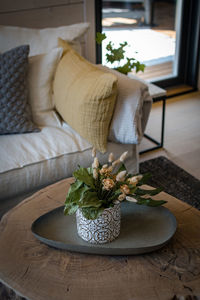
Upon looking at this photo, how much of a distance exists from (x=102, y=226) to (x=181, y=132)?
1918 mm

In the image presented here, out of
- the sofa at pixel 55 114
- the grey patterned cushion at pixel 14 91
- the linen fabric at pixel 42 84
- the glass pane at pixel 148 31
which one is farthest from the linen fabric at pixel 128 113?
the glass pane at pixel 148 31

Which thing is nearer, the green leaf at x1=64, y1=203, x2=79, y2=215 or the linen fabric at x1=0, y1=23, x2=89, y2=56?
the green leaf at x1=64, y1=203, x2=79, y2=215

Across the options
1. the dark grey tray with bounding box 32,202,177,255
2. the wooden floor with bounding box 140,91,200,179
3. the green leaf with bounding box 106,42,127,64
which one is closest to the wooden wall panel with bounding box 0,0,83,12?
the green leaf with bounding box 106,42,127,64

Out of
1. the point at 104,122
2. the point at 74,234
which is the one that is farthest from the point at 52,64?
the point at 74,234

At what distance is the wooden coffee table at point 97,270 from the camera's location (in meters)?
1.09

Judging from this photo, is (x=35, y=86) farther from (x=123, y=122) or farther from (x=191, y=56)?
(x=191, y=56)

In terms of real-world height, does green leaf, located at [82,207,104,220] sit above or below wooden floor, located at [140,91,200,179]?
above

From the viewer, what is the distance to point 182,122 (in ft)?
10.4

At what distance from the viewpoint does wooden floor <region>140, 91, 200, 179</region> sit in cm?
265

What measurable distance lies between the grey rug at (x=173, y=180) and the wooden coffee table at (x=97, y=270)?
895 mm

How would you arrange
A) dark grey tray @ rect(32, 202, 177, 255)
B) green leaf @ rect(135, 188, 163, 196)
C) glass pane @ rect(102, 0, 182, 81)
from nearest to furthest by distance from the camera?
dark grey tray @ rect(32, 202, 177, 255) → green leaf @ rect(135, 188, 163, 196) → glass pane @ rect(102, 0, 182, 81)

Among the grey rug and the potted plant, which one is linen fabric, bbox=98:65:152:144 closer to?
the grey rug

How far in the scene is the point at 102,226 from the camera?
124cm

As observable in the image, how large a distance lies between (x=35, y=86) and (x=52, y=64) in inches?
6.1
